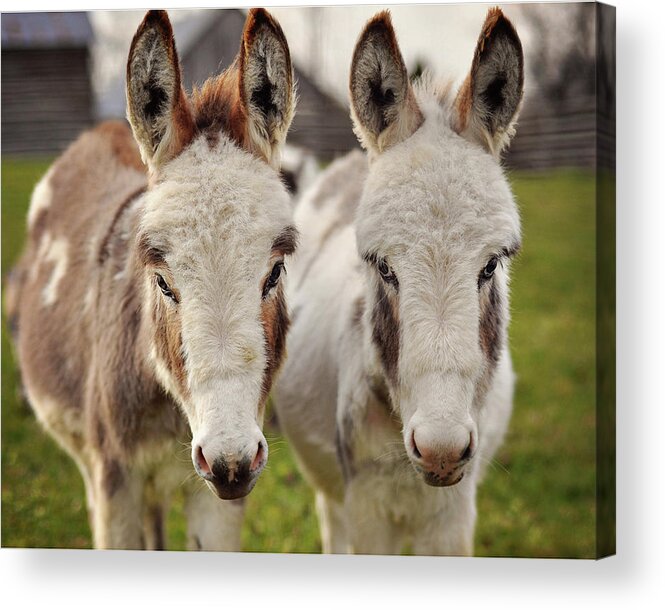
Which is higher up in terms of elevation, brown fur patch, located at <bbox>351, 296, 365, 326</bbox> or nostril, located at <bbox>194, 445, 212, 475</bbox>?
brown fur patch, located at <bbox>351, 296, 365, 326</bbox>

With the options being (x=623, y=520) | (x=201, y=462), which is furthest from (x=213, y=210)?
(x=623, y=520)

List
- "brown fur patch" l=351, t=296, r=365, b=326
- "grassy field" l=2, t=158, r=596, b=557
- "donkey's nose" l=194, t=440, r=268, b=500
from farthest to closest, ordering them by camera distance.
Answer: "grassy field" l=2, t=158, r=596, b=557, "brown fur patch" l=351, t=296, r=365, b=326, "donkey's nose" l=194, t=440, r=268, b=500

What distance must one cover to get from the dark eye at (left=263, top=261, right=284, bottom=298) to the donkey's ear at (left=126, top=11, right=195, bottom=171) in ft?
1.24

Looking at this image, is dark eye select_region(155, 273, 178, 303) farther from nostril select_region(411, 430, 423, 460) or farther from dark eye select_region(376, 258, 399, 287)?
nostril select_region(411, 430, 423, 460)

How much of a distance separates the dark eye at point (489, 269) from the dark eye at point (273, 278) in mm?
474

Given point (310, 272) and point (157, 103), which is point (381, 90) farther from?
point (310, 272)

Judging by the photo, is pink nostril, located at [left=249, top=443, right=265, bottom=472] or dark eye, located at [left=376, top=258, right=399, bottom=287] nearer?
pink nostril, located at [left=249, top=443, right=265, bottom=472]

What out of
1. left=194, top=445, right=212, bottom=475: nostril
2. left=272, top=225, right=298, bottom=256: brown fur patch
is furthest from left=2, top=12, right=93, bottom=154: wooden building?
left=194, top=445, right=212, bottom=475: nostril

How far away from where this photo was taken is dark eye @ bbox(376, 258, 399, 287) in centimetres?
235

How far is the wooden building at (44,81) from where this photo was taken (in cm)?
Answer: 295

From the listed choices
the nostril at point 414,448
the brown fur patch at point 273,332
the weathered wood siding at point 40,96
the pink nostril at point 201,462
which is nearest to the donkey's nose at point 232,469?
the pink nostril at point 201,462

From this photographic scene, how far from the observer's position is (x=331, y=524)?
3.11 metres

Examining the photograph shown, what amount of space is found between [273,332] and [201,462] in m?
0.36

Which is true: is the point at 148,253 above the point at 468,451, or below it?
above
